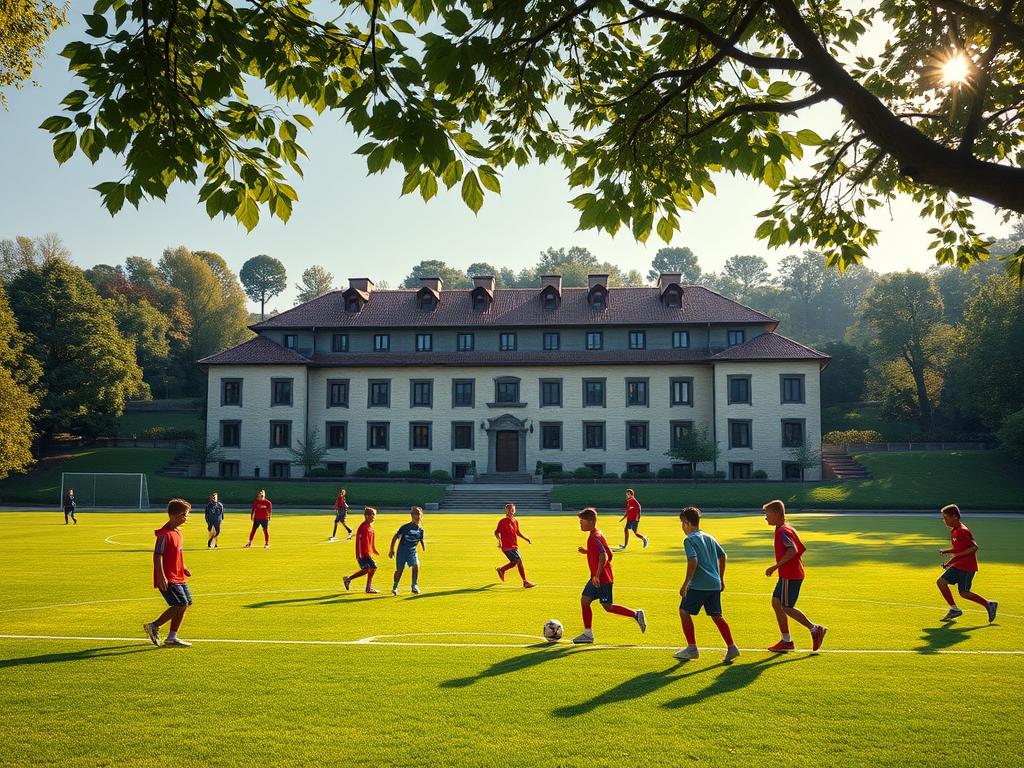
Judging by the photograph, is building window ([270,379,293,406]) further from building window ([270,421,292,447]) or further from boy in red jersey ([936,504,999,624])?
boy in red jersey ([936,504,999,624])

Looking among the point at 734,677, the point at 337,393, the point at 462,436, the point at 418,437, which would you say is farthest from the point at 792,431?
the point at 734,677

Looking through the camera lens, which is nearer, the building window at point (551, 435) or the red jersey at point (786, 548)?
the red jersey at point (786, 548)

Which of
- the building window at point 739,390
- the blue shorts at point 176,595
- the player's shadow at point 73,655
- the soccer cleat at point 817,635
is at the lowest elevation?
the player's shadow at point 73,655

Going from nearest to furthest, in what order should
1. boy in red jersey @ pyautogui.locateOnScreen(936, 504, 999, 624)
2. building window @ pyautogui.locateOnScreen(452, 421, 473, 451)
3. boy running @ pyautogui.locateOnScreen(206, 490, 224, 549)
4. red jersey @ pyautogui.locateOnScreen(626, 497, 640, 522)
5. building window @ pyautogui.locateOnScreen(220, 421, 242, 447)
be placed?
boy in red jersey @ pyautogui.locateOnScreen(936, 504, 999, 624) → boy running @ pyautogui.locateOnScreen(206, 490, 224, 549) → red jersey @ pyautogui.locateOnScreen(626, 497, 640, 522) → building window @ pyautogui.locateOnScreen(452, 421, 473, 451) → building window @ pyautogui.locateOnScreen(220, 421, 242, 447)

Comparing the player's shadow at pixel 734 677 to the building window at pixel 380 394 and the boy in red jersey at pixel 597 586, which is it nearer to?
the boy in red jersey at pixel 597 586

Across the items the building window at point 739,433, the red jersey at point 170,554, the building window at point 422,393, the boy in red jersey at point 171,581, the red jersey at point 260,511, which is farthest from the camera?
the building window at point 422,393

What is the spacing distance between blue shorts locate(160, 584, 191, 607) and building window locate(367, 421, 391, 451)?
44.0 meters

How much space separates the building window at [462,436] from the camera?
5400cm

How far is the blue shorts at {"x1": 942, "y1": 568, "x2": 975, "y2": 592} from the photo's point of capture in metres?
12.7

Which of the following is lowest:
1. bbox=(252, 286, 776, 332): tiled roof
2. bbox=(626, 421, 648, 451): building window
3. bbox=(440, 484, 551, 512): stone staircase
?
bbox=(440, 484, 551, 512): stone staircase

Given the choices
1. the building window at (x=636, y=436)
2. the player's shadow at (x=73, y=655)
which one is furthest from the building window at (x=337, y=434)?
the player's shadow at (x=73, y=655)

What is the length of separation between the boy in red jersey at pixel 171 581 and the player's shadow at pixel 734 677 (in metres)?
7.06

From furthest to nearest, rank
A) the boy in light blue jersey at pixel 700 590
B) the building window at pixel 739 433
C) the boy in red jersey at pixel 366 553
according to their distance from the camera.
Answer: the building window at pixel 739 433, the boy in red jersey at pixel 366 553, the boy in light blue jersey at pixel 700 590

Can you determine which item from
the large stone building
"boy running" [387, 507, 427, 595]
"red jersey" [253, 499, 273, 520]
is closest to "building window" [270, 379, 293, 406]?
the large stone building
